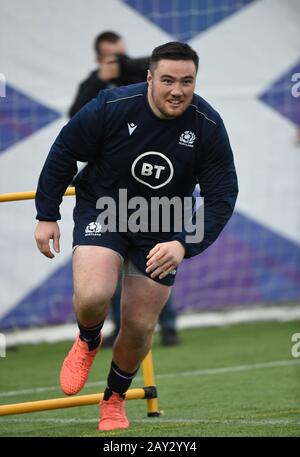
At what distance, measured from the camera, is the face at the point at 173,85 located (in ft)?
14.9

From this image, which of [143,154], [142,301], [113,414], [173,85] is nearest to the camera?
[173,85]

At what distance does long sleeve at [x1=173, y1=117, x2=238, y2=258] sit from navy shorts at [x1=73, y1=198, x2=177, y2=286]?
0.28 meters

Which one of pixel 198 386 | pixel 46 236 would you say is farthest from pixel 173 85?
pixel 198 386

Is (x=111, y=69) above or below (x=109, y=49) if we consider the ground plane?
below

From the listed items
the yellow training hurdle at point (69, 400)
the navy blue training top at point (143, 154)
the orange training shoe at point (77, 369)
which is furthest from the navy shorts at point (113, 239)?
the orange training shoe at point (77, 369)

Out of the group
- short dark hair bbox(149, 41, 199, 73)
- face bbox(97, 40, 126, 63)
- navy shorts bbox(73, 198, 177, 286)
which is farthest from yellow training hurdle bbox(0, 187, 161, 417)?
face bbox(97, 40, 126, 63)

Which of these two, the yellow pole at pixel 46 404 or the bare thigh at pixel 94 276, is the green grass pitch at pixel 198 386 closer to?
the yellow pole at pixel 46 404

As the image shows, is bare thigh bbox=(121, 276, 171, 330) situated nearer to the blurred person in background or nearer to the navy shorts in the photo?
the navy shorts

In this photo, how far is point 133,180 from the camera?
4773 millimetres

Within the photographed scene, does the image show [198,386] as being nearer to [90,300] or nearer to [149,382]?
[149,382]

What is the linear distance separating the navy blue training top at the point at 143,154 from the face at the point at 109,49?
3183 millimetres

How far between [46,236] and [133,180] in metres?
0.47

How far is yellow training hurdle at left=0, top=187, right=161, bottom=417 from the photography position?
4922 mm
